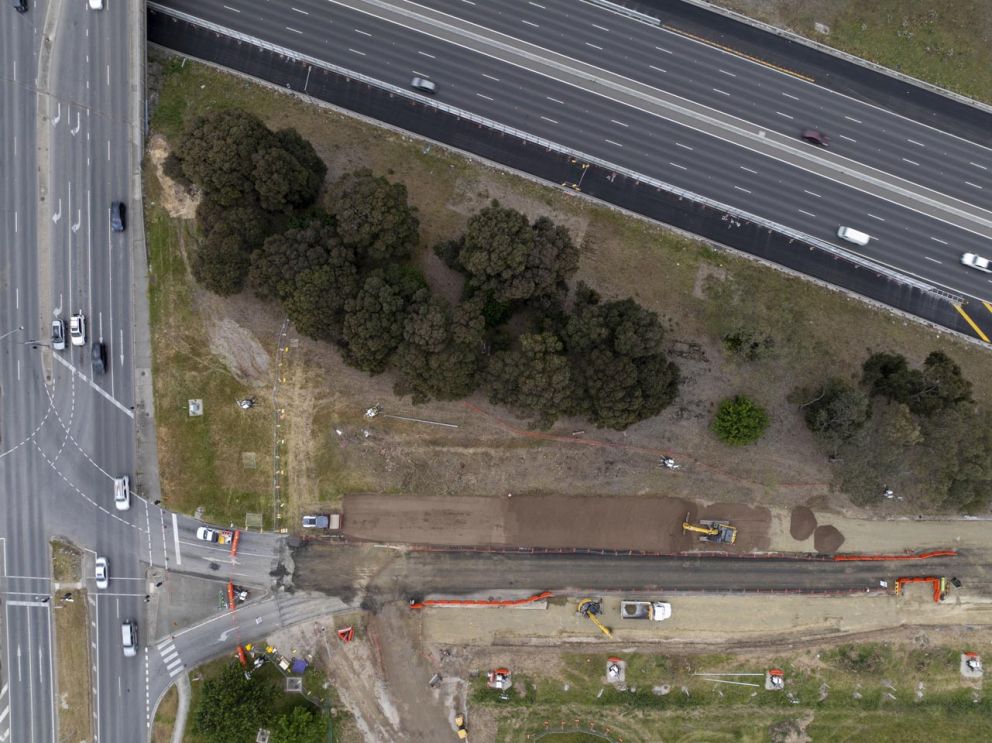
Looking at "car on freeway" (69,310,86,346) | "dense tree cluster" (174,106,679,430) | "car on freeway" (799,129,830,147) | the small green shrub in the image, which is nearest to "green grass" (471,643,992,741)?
the small green shrub

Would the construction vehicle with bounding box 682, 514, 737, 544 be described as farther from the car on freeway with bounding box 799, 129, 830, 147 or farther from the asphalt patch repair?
the car on freeway with bounding box 799, 129, 830, 147

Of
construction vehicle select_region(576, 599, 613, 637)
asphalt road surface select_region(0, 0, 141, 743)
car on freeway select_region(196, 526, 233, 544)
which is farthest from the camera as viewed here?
construction vehicle select_region(576, 599, 613, 637)

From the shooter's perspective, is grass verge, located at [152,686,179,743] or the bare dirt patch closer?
grass verge, located at [152,686,179,743]

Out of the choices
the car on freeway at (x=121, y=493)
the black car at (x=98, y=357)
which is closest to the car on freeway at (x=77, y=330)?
the black car at (x=98, y=357)

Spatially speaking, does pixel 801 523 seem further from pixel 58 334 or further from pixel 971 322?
pixel 58 334

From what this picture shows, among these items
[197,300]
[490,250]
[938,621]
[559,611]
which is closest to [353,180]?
[490,250]

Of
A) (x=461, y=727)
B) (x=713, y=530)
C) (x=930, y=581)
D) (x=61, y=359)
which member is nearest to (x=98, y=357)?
(x=61, y=359)
